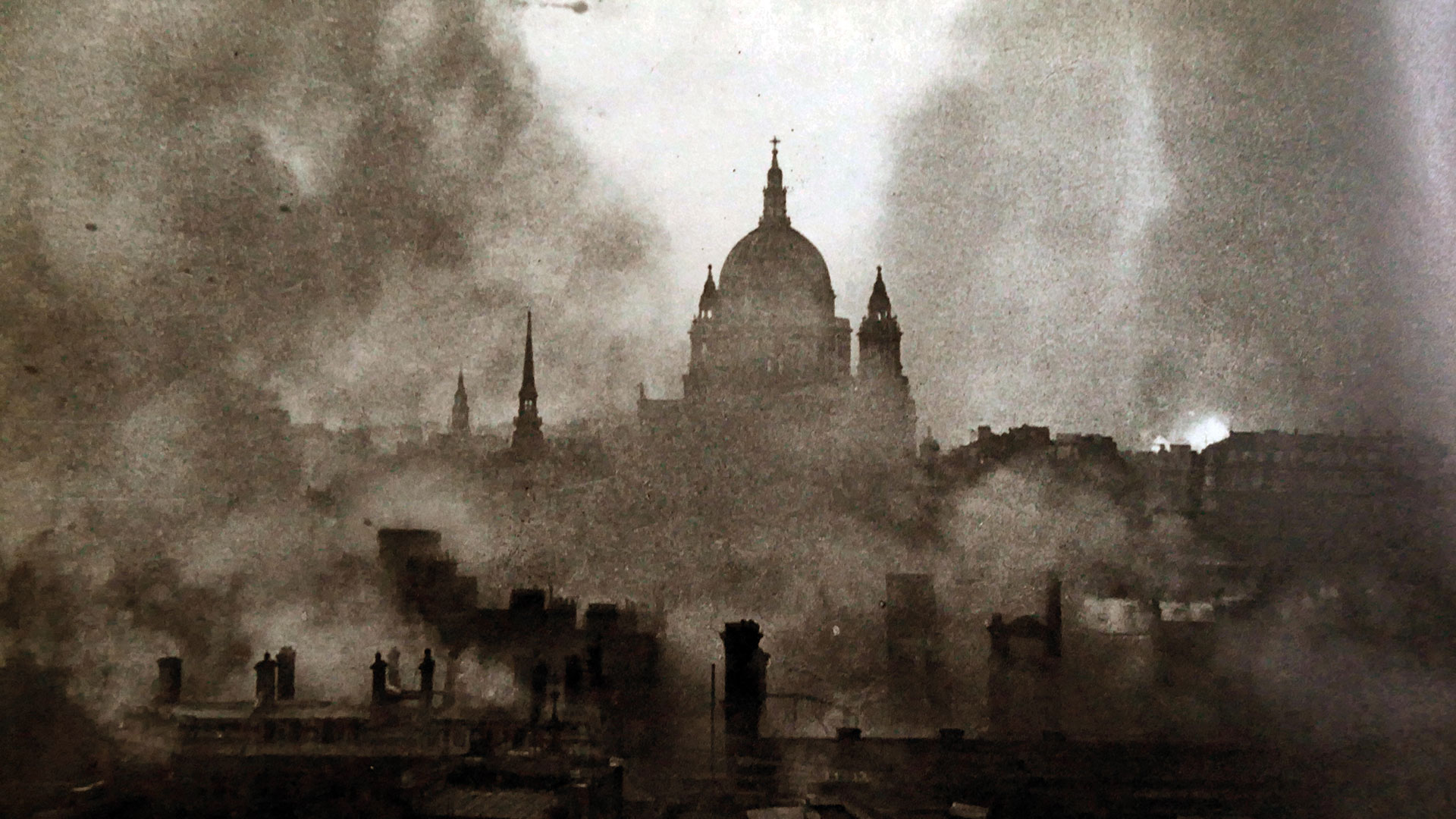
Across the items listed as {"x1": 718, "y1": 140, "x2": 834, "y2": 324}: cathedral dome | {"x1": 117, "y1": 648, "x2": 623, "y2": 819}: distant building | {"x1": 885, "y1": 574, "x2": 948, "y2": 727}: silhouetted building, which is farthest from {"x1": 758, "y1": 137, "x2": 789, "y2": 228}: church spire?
{"x1": 117, "y1": 648, "x2": 623, "y2": 819}: distant building

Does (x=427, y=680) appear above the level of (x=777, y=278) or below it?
below

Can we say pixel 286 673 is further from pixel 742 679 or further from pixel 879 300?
pixel 879 300

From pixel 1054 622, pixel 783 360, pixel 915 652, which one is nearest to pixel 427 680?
pixel 915 652

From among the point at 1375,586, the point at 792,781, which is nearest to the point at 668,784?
the point at 792,781

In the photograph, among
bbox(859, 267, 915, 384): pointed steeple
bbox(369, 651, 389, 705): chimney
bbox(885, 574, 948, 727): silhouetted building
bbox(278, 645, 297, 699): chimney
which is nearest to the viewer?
bbox(369, 651, 389, 705): chimney

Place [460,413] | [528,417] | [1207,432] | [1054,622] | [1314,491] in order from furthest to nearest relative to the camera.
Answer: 1. [1314,491]
2. [1207,432]
3. [528,417]
4. [460,413]
5. [1054,622]

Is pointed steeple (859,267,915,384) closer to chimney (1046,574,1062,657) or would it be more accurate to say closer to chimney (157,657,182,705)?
chimney (1046,574,1062,657)

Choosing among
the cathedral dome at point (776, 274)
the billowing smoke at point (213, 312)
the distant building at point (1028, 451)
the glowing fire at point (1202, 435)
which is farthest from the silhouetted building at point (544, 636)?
the glowing fire at point (1202, 435)
